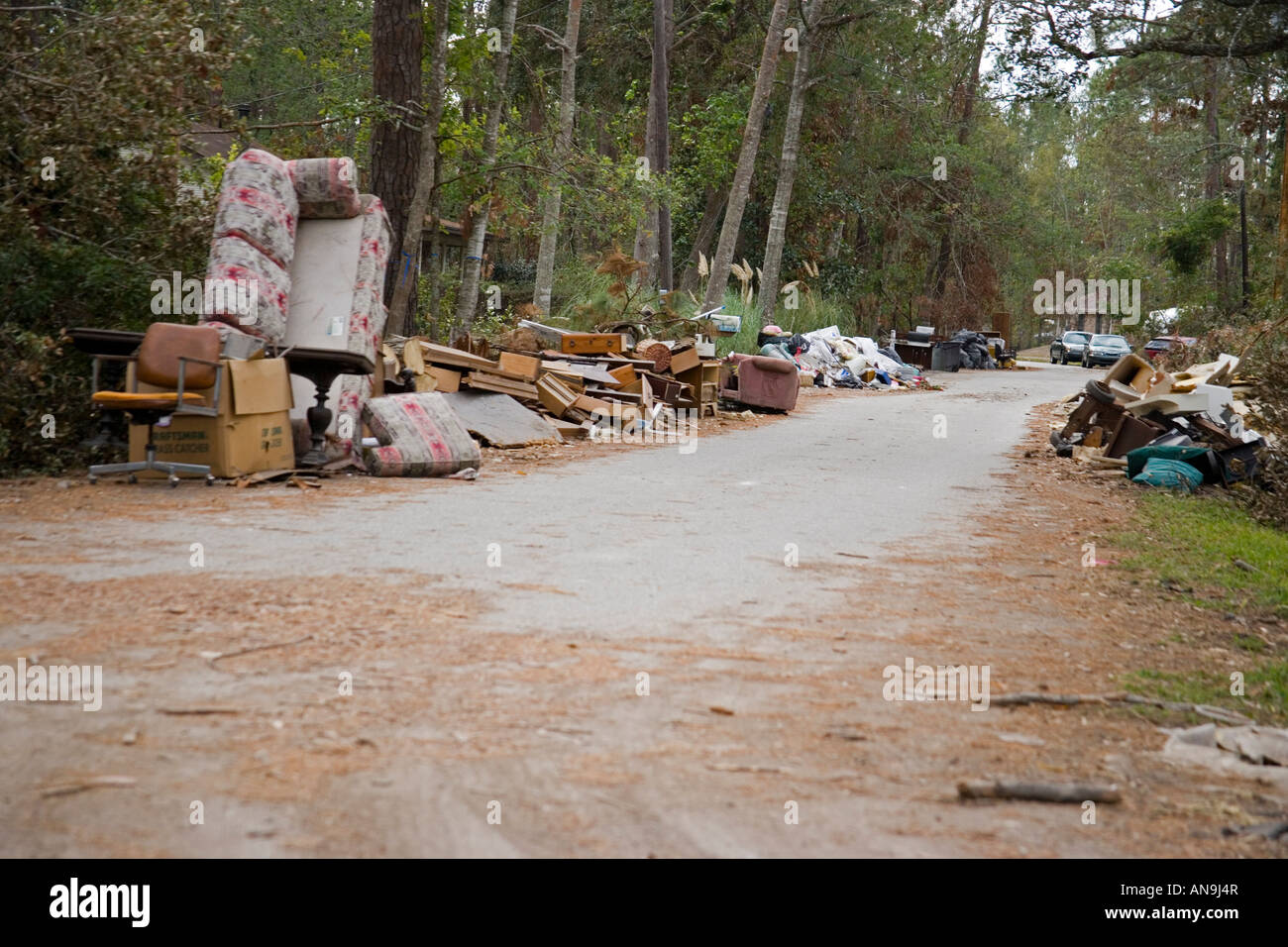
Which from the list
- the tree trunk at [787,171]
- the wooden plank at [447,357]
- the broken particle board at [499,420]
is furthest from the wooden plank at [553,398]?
the tree trunk at [787,171]

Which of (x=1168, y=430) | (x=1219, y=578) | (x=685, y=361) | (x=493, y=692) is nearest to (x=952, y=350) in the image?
(x=685, y=361)

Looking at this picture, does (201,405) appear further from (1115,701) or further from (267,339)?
(1115,701)

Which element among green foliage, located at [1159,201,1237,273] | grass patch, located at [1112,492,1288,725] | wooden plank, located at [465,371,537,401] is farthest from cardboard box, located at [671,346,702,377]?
green foliage, located at [1159,201,1237,273]

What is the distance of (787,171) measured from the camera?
111ft

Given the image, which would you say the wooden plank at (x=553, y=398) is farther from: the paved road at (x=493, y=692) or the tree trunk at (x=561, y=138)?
the tree trunk at (x=561, y=138)

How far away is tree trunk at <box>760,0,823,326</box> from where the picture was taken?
1320 inches

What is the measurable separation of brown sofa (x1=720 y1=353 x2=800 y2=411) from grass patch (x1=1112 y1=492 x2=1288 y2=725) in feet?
28.2

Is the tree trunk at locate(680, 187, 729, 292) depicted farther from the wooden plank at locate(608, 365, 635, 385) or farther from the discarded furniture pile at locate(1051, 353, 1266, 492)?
the discarded furniture pile at locate(1051, 353, 1266, 492)

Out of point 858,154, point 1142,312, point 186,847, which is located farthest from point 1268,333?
point 1142,312

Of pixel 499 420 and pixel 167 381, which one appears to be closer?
pixel 167 381

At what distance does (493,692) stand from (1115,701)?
2.40 m

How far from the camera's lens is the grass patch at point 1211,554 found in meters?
7.59

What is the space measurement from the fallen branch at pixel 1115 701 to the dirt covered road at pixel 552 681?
Result: 0.11 meters

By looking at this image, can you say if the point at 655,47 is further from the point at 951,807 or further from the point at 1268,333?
the point at 951,807
